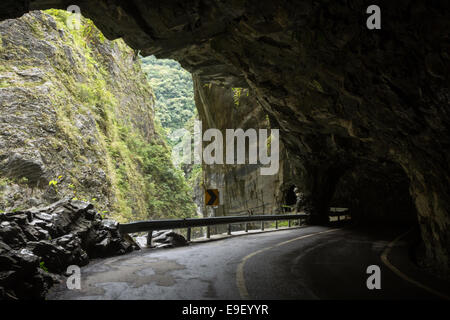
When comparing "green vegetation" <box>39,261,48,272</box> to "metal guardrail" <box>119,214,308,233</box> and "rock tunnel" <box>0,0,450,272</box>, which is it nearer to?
"metal guardrail" <box>119,214,308,233</box>

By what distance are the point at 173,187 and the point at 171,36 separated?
1431 inches

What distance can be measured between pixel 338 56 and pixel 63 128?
2062cm

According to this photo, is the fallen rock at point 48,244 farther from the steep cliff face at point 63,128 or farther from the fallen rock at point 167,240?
the steep cliff face at point 63,128

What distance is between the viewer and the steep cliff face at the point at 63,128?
61.5 feet

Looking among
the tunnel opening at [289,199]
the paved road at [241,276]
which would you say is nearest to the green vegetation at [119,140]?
the paved road at [241,276]

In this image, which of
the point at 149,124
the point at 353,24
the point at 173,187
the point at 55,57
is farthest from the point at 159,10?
the point at 149,124

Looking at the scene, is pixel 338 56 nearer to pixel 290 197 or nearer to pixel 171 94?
pixel 290 197

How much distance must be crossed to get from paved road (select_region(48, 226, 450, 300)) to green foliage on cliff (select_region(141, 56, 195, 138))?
8494 centimetres

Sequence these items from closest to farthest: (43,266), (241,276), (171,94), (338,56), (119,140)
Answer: (43,266), (241,276), (338,56), (119,140), (171,94)

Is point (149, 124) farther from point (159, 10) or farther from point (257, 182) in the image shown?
point (159, 10)

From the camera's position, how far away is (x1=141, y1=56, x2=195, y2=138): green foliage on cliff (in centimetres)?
9500

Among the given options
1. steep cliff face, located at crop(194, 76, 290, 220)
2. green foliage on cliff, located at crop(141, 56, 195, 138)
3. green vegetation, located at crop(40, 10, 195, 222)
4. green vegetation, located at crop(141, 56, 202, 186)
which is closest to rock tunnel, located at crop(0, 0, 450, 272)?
green vegetation, located at crop(40, 10, 195, 222)

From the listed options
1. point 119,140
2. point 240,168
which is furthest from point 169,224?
point 119,140

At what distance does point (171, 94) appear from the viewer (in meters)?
104
